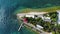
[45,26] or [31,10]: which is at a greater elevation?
[31,10]

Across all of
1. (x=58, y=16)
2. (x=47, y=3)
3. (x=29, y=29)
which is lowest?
(x=29, y=29)

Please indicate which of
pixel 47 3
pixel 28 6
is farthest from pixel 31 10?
pixel 47 3

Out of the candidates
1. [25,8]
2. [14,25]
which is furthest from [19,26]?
[25,8]

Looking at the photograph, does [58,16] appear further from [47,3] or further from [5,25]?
[5,25]

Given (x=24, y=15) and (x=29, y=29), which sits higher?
(x=24, y=15)

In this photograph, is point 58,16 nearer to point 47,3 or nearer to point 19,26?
point 47,3

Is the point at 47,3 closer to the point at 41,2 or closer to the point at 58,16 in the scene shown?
the point at 41,2

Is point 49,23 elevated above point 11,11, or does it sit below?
below
